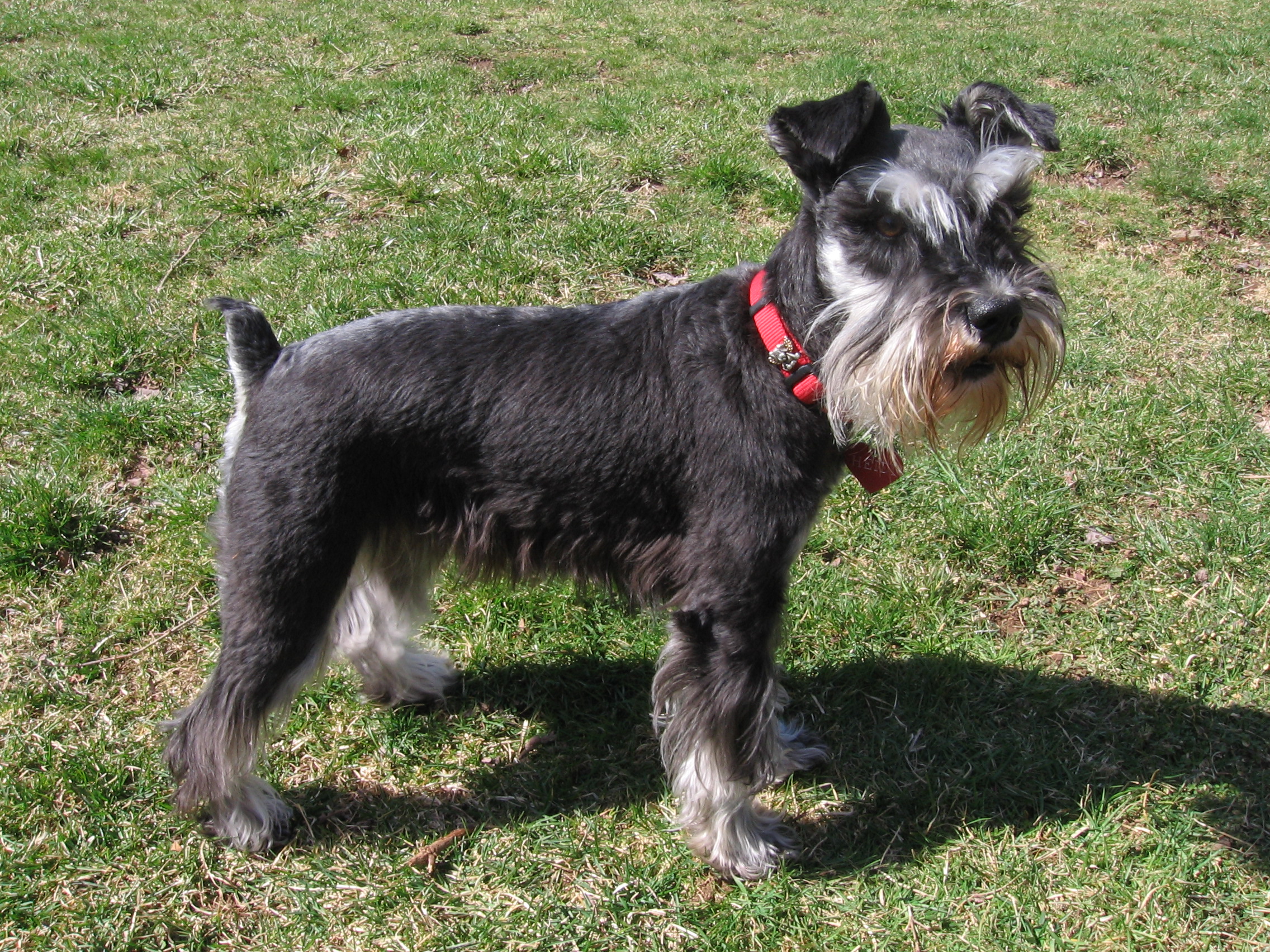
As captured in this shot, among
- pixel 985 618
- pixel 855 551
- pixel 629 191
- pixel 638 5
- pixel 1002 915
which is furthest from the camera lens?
pixel 638 5

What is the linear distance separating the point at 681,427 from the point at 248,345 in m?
1.42

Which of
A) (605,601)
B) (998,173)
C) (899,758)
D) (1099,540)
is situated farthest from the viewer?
(1099,540)

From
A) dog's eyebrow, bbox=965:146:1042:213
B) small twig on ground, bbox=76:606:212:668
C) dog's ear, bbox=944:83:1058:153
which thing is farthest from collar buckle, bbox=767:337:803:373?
small twig on ground, bbox=76:606:212:668

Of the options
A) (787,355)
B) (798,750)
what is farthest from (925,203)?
(798,750)

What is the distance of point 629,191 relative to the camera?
6730 millimetres

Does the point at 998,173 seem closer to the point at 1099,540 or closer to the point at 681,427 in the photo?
the point at 681,427

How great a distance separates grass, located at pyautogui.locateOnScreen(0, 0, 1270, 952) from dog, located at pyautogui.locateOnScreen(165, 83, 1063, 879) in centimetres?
41

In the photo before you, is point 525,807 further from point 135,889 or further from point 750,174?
point 750,174

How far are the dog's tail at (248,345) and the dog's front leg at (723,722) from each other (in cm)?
158

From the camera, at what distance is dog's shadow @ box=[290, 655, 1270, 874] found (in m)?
3.38

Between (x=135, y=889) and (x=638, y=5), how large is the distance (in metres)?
10.7

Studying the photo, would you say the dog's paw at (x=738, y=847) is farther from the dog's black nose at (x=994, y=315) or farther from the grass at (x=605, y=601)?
the dog's black nose at (x=994, y=315)

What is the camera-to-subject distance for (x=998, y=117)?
306 cm

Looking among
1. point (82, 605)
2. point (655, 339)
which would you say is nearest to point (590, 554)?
point (655, 339)
